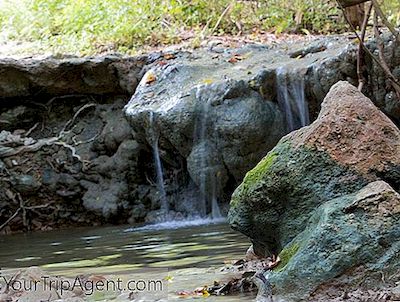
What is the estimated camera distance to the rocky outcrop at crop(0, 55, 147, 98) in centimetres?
1055

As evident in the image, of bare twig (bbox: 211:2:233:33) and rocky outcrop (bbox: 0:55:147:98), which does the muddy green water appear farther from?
bare twig (bbox: 211:2:233:33)

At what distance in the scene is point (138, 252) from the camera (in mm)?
6074

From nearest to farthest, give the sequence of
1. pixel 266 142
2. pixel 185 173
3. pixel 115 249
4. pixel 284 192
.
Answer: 1. pixel 284 192
2. pixel 115 249
3. pixel 266 142
4. pixel 185 173

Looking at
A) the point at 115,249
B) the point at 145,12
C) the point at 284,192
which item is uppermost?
the point at 145,12

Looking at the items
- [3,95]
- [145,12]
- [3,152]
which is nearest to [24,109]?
[3,95]

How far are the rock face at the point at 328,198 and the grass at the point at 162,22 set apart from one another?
26.9 ft

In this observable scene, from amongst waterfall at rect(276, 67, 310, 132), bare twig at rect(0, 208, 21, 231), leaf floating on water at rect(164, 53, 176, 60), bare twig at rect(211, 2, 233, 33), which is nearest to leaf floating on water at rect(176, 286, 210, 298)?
waterfall at rect(276, 67, 310, 132)

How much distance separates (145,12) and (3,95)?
316cm

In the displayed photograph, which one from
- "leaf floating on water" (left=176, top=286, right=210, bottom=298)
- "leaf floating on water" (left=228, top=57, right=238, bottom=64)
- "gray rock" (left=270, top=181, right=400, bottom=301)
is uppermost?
"leaf floating on water" (left=228, top=57, right=238, bottom=64)

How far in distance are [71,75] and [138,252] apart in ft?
17.6

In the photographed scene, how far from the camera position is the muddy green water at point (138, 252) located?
4.57 metres

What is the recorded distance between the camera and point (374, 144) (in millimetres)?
3824

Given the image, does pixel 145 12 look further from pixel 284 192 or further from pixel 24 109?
pixel 284 192

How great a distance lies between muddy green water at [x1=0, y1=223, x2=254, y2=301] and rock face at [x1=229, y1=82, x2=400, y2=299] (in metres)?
0.33
